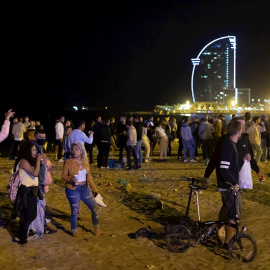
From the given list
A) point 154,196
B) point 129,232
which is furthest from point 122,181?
point 129,232

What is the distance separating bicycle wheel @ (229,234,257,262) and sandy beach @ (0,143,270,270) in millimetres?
88

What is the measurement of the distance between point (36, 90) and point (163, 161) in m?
80.2

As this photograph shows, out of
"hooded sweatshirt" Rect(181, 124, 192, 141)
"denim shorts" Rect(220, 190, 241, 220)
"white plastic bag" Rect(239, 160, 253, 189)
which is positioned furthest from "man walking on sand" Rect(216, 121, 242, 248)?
"hooded sweatshirt" Rect(181, 124, 192, 141)

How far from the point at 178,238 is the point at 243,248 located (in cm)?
92

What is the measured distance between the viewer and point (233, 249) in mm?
5773

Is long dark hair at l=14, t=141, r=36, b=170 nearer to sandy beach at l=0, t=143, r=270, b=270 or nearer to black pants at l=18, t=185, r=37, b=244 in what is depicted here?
black pants at l=18, t=185, r=37, b=244

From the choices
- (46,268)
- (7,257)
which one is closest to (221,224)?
(46,268)

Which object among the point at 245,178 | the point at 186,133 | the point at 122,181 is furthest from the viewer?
the point at 186,133

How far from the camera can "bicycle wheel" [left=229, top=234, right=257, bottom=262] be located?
5648mm

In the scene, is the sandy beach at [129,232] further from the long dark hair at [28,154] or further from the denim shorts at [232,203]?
the long dark hair at [28,154]

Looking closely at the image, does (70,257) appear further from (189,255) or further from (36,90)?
(36,90)

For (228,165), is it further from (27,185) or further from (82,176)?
(27,185)

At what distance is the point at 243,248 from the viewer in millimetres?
5730

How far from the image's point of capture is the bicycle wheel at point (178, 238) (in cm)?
606
